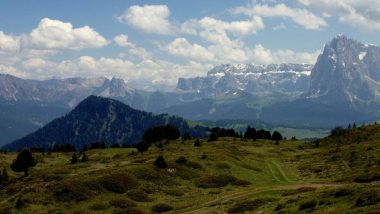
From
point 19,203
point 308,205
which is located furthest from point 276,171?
point 308,205

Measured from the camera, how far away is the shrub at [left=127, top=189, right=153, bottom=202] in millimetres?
71625

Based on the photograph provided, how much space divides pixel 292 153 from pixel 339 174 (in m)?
Result: 50.5

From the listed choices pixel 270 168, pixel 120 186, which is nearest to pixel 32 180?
pixel 120 186

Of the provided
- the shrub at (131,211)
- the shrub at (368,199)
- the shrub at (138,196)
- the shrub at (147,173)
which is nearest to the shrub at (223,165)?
the shrub at (147,173)

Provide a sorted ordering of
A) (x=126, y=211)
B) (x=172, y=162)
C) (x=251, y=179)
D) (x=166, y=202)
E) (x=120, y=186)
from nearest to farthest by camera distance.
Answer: (x=126, y=211), (x=166, y=202), (x=120, y=186), (x=251, y=179), (x=172, y=162)

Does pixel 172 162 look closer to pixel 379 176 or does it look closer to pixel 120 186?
pixel 120 186

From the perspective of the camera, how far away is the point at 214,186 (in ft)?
259

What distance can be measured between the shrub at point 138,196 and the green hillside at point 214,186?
5.9 inches

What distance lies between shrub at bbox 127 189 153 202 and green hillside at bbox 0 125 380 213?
151 millimetres

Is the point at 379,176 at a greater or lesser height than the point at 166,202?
greater

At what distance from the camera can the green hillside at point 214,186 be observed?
4975 cm

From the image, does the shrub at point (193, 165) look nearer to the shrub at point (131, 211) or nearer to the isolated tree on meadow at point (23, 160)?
the shrub at point (131, 211)

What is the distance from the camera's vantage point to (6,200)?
73500 millimetres

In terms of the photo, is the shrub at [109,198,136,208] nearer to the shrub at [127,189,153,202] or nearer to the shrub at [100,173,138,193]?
the shrub at [127,189,153,202]
